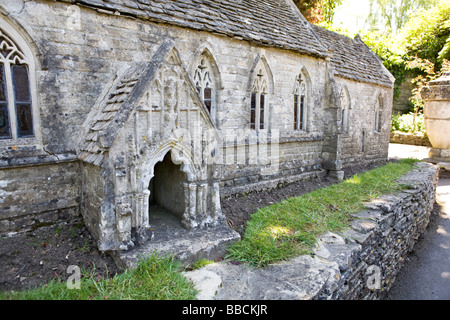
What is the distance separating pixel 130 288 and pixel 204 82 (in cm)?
501

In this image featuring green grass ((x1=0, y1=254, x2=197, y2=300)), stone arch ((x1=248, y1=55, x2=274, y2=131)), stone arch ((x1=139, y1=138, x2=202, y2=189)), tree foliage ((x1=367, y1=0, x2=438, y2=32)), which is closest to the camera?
green grass ((x1=0, y1=254, x2=197, y2=300))

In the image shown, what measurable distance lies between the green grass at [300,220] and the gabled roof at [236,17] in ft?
14.7

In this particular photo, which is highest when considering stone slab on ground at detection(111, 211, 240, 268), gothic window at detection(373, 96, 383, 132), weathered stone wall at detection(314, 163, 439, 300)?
gothic window at detection(373, 96, 383, 132)

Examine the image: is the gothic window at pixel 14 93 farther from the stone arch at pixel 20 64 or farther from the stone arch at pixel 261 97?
the stone arch at pixel 261 97

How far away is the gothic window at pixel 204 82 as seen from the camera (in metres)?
6.91

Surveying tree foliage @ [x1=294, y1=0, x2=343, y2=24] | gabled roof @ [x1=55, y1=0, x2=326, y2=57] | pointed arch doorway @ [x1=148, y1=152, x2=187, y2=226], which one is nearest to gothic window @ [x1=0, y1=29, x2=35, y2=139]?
gabled roof @ [x1=55, y1=0, x2=326, y2=57]

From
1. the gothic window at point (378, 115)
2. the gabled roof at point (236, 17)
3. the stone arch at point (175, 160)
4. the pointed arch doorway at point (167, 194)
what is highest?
the gabled roof at point (236, 17)

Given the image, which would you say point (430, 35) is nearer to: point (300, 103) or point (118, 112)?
point (300, 103)

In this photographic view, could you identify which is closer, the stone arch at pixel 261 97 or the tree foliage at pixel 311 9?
the stone arch at pixel 261 97

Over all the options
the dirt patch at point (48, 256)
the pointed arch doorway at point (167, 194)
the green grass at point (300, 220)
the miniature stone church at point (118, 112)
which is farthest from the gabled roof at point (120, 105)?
the green grass at point (300, 220)

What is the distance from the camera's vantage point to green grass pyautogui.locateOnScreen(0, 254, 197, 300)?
3426mm

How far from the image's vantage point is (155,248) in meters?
4.26

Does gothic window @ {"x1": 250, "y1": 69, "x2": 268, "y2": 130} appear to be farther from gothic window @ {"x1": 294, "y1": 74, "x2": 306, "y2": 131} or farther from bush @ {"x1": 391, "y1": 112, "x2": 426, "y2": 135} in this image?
bush @ {"x1": 391, "y1": 112, "x2": 426, "y2": 135}

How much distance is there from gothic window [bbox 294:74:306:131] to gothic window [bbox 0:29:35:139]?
24.1 ft
